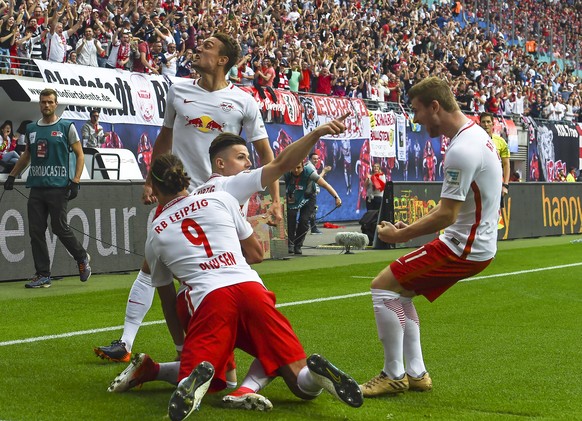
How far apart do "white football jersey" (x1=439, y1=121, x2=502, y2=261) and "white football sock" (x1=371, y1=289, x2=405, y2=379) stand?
514 millimetres

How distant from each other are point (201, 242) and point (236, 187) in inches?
19.0

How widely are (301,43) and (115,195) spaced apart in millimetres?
17458

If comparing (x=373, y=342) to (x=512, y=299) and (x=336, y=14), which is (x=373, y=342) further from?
(x=336, y=14)

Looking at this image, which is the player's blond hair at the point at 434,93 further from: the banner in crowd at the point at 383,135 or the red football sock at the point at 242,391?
the banner in crowd at the point at 383,135

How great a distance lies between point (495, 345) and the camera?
8.59m

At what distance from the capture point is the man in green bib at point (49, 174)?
1266 cm

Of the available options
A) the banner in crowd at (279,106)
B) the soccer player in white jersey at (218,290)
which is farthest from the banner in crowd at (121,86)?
the soccer player in white jersey at (218,290)

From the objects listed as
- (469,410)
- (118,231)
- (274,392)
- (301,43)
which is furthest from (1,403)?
(301,43)

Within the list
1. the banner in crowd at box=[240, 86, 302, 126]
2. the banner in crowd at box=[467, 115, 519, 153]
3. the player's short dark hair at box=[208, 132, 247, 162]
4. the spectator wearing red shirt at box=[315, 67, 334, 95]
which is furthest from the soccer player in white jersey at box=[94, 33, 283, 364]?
the banner in crowd at box=[467, 115, 519, 153]

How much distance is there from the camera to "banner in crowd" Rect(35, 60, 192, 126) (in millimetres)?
21234

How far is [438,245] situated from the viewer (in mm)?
6477

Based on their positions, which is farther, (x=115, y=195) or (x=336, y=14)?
(x=336, y=14)

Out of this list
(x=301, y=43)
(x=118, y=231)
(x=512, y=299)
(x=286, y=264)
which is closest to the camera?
(x=512, y=299)

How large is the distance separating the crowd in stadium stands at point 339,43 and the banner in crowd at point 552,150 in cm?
110
